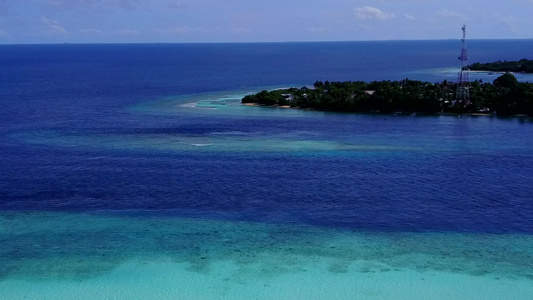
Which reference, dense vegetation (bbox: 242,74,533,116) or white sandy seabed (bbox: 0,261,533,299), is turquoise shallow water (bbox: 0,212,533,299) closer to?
white sandy seabed (bbox: 0,261,533,299)

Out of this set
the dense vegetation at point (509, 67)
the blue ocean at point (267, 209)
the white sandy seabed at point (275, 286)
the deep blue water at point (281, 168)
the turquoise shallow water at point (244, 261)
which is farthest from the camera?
the dense vegetation at point (509, 67)

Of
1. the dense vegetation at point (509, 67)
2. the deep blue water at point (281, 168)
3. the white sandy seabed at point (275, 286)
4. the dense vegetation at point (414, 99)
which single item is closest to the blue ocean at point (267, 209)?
the white sandy seabed at point (275, 286)

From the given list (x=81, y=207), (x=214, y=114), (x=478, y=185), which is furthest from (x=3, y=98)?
(x=478, y=185)

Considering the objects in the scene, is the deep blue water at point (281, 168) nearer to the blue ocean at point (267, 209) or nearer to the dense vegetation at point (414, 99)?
the blue ocean at point (267, 209)

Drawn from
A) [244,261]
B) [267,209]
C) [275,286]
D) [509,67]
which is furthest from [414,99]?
[509,67]

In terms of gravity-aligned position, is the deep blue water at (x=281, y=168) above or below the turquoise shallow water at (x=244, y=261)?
above
